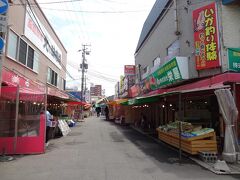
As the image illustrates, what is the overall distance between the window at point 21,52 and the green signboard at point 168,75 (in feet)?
29.4

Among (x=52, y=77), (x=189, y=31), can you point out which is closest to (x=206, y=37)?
(x=189, y=31)

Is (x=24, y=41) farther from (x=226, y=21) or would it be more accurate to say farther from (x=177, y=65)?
(x=226, y=21)

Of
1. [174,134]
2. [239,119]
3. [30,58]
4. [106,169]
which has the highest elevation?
[30,58]

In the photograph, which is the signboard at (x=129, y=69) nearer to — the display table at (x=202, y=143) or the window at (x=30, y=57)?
the window at (x=30, y=57)

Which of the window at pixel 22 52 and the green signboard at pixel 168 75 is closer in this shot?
the green signboard at pixel 168 75

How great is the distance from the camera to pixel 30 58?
1642 centimetres

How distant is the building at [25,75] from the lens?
32.6ft

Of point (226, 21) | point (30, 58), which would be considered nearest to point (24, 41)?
point (30, 58)

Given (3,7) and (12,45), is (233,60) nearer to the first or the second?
(3,7)

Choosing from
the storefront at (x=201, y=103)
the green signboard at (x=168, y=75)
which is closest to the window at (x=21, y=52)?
the storefront at (x=201, y=103)

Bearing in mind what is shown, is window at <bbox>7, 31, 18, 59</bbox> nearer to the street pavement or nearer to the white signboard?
the white signboard

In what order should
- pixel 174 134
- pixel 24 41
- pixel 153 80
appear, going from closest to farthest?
1. pixel 174 134
2. pixel 24 41
3. pixel 153 80

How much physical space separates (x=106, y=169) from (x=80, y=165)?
1.05 m

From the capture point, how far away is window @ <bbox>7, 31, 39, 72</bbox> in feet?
42.2
